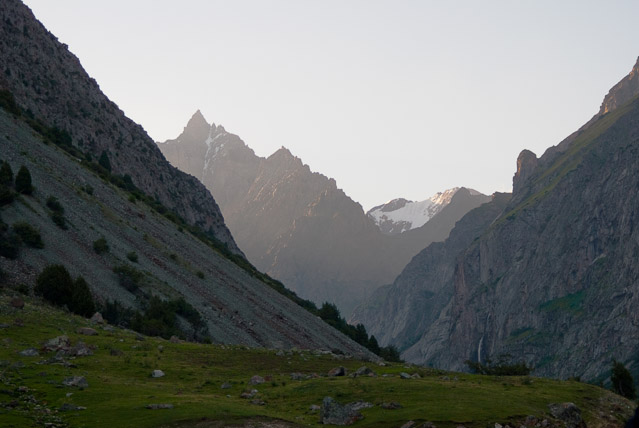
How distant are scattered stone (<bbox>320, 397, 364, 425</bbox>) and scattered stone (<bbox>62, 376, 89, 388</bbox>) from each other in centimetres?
1249

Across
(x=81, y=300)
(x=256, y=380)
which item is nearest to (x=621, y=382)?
(x=256, y=380)

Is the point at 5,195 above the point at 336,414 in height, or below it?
above

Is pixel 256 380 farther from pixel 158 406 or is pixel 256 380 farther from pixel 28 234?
pixel 28 234

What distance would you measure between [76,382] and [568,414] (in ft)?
88.9

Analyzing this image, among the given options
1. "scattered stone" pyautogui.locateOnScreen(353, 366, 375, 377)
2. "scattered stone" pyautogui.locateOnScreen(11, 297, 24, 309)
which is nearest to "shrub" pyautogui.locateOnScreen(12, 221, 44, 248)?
"scattered stone" pyautogui.locateOnScreen(11, 297, 24, 309)

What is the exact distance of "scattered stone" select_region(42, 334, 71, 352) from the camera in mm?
44659

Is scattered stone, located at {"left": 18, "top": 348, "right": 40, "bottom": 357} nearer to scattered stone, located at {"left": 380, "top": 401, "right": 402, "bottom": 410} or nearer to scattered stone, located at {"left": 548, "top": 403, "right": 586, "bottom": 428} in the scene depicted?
scattered stone, located at {"left": 380, "top": 401, "right": 402, "bottom": 410}

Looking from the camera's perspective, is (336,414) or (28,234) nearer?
(336,414)

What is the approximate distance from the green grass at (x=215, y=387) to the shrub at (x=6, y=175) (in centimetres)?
2551

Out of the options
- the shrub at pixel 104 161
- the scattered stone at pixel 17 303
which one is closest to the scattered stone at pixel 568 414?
the scattered stone at pixel 17 303

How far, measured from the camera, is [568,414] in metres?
41.3

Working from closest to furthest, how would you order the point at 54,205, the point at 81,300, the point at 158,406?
the point at 158,406
the point at 81,300
the point at 54,205

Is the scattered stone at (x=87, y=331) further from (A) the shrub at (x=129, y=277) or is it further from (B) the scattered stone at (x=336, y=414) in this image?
(A) the shrub at (x=129, y=277)

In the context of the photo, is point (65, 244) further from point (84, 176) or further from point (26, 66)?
point (26, 66)
